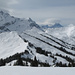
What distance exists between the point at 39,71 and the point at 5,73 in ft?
14.1

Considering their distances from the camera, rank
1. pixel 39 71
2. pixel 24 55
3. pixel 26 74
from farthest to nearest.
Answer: pixel 24 55, pixel 39 71, pixel 26 74

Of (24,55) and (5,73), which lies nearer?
(5,73)

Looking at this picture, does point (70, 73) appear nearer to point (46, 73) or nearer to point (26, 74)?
point (46, 73)

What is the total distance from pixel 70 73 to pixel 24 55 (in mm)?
126100

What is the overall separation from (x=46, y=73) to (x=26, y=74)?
8.15 ft

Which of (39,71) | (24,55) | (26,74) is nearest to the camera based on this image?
(26,74)

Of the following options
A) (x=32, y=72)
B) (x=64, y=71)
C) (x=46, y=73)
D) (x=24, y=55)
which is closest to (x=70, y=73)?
(x=64, y=71)

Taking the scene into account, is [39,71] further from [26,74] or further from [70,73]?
[70,73]

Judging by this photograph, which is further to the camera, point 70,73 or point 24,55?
point 24,55

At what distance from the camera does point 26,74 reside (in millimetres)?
20344

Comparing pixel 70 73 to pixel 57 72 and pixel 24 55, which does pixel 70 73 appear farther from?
pixel 24 55

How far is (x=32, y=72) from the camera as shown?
21.3 meters

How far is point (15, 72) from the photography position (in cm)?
2108

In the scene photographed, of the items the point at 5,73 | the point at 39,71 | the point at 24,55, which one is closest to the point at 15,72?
the point at 5,73
